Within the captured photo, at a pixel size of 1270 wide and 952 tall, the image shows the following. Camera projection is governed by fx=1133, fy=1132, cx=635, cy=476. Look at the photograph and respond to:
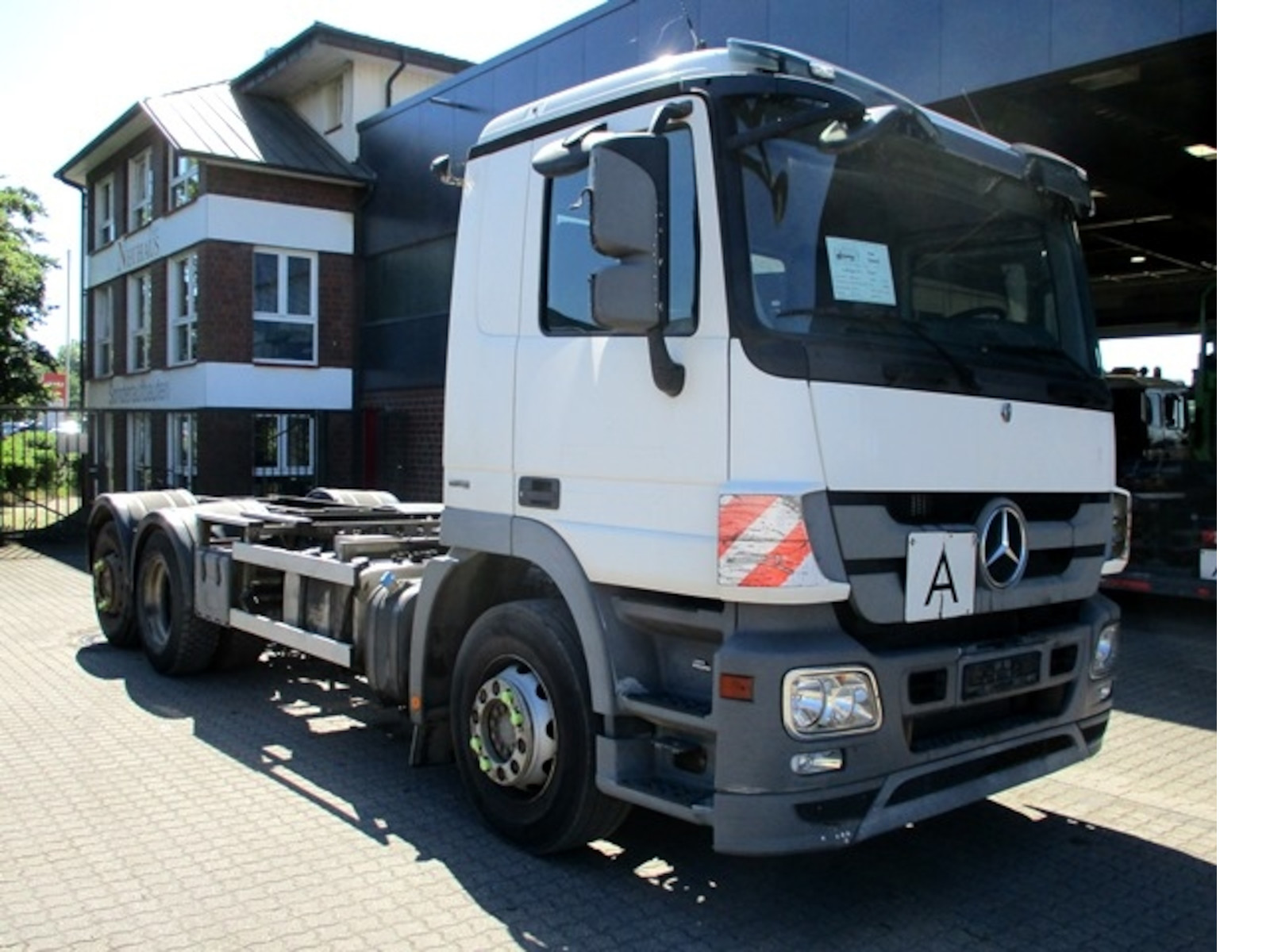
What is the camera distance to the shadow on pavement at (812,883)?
12.7 ft

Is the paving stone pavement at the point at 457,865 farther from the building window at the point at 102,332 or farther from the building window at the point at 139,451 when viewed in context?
the building window at the point at 102,332

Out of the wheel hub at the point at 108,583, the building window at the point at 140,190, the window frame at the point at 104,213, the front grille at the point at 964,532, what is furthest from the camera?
the window frame at the point at 104,213

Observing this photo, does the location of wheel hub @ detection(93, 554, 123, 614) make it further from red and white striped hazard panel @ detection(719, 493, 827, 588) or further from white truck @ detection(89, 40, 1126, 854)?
red and white striped hazard panel @ detection(719, 493, 827, 588)

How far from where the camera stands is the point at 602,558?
13.3 feet

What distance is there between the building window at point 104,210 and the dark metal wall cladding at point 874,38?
11.0 meters

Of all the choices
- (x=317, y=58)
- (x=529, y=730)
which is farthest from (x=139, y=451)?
(x=529, y=730)

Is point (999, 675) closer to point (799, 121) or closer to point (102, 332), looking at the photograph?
point (799, 121)

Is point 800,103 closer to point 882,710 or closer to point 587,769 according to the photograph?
point 882,710

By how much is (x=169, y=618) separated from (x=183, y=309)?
1315cm

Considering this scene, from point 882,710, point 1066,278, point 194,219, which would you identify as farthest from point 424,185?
point 882,710

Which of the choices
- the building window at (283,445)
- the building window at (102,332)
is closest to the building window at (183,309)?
the building window at (283,445)

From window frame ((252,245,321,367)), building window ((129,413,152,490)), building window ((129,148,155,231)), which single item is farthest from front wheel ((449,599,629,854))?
building window ((129,148,155,231))

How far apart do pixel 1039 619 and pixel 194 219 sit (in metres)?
17.4

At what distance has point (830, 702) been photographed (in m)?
3.53
